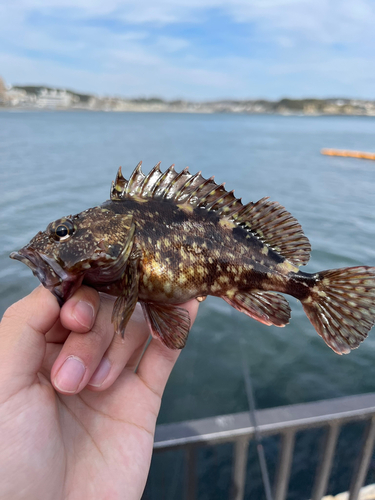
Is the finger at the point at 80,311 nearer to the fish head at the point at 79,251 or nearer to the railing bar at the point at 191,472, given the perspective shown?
the fish head at the point at 79,251

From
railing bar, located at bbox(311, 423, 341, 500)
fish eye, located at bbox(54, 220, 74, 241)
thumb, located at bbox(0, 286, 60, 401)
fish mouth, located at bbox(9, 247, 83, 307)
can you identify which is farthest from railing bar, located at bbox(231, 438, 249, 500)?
fish eye, located at bbox(54, 220, 74, 241)

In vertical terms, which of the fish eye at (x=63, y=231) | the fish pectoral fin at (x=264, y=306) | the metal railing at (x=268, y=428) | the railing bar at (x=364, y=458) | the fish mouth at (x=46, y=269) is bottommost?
the railing bar at (x=364, y=458)

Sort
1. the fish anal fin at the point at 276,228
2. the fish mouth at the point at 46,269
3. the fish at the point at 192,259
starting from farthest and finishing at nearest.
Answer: the fish anal fin at the point at 276,228 → the fish at the point at 192,259 → the fish mouth at the point at 46,269

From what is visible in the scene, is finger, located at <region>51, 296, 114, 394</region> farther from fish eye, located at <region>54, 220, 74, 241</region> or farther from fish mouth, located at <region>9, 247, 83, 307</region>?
fish eye, located at <region>54, 220, 74, 241</region>

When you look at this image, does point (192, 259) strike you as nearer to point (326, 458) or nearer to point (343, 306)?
point (343, 306)

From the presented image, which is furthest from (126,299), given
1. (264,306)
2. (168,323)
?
(264,306)

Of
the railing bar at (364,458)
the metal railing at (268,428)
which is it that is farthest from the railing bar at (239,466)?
the railing bar at (364,458)

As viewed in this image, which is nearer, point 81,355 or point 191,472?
point 81,355
